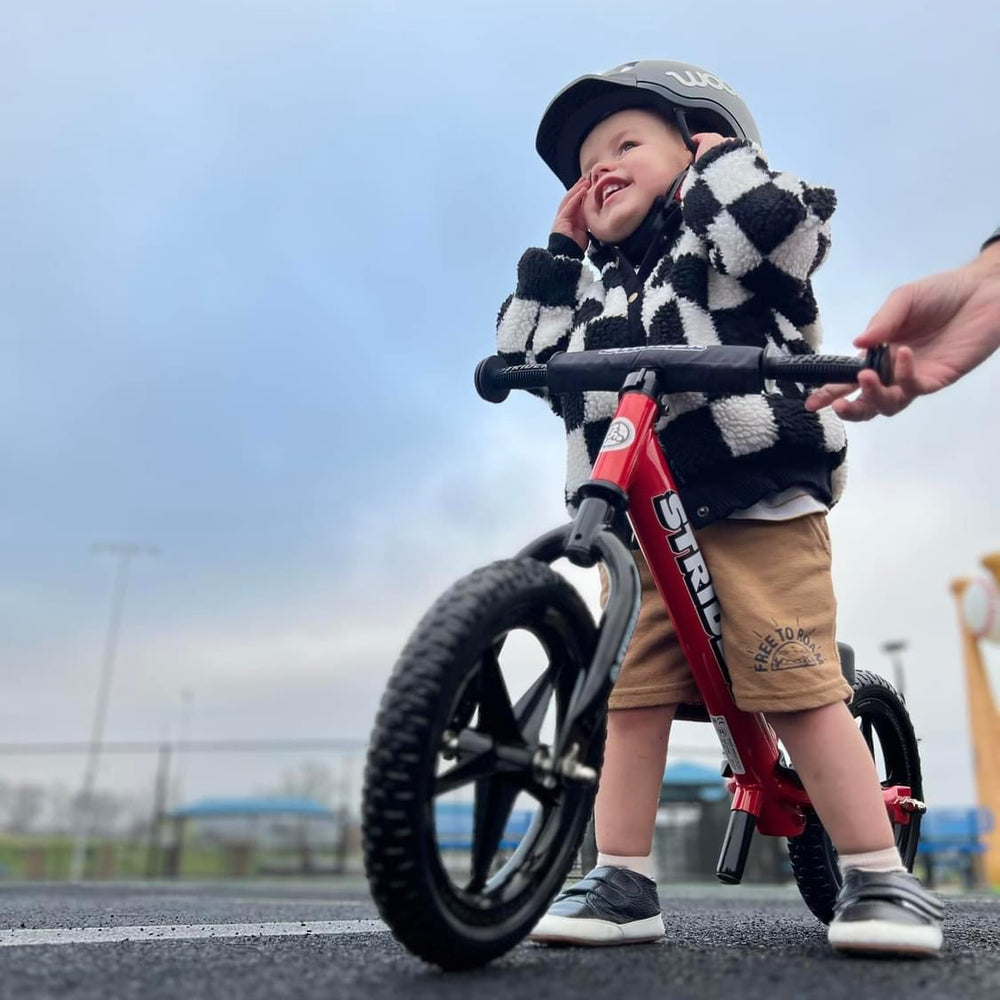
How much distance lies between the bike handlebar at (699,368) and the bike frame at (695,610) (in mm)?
50

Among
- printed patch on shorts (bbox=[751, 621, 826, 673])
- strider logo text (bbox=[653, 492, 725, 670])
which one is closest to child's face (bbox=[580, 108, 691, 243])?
strider logo text (bbox=[653, 492, 725, 670])

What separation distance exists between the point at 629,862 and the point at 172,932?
0.86m

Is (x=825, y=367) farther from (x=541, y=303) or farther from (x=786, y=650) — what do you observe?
(x=541, y=303)

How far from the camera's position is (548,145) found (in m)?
2.26

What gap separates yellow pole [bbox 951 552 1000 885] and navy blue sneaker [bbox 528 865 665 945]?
13033mm

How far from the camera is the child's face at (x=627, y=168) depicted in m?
2.04

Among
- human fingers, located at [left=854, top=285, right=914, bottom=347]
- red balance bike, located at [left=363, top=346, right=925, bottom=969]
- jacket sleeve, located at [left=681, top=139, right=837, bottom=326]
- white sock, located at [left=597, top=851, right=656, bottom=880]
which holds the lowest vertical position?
white sock, located at [left=597, top=851, right=656, bottom=880]

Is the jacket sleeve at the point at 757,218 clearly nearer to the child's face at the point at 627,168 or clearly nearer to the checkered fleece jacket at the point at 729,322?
the checkered fleece jacket at the point at 729,322

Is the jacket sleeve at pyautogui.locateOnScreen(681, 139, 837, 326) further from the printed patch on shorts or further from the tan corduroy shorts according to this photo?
the printed patch on shorts

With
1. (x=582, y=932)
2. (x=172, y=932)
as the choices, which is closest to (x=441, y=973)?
(x=582, y=932)

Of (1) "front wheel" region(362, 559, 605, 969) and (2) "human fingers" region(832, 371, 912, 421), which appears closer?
(1) "front wheel" region(362, 559, 605, 969)

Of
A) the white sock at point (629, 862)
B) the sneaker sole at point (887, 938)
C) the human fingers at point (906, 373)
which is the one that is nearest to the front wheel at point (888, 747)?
the white sock at point (629, 862)

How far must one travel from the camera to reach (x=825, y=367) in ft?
5.04

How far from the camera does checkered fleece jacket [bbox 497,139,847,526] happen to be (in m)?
1.77
